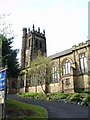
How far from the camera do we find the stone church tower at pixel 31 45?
7688cm

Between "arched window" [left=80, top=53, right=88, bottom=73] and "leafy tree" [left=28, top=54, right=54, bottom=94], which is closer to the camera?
"arched window" [left=80, top=53, right=88, bottom=73]

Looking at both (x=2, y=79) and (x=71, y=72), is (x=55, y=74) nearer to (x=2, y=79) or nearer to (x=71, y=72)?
(x=71, y=72)

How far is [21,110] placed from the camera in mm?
20578

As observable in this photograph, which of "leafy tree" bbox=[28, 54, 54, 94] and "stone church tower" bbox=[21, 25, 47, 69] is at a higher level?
"stone church tower" bbox=[21, 25, 47, 69]

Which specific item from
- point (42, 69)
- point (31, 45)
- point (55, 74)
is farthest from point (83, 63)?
point (31, 45)

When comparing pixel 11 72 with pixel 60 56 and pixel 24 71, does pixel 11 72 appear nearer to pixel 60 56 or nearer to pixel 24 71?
pixel 60 56

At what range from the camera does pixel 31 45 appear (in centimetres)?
7769

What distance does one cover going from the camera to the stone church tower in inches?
3027

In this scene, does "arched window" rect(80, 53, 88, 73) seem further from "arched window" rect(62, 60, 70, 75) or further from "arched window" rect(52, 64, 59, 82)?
"arched window" rect(52, 64, 59, 82)

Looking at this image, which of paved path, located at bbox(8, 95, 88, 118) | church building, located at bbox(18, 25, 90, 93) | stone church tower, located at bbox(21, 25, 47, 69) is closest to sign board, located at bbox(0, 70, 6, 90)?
paved path, located at bbox(8, 95, 88, 118)

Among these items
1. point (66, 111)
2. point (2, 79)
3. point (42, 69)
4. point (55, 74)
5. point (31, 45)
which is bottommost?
point (66, 111)

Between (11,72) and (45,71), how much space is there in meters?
14.1

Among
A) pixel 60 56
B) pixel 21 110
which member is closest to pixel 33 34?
pixel 60 56

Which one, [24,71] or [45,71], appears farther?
[24,71]
